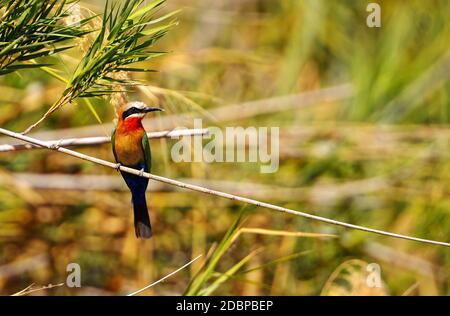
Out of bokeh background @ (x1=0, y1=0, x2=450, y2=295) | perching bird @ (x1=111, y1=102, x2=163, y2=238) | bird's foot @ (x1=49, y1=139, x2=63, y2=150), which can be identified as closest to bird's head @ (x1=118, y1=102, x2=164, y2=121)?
perching bird @ (x1=111, y1=102, x2=163, y2=238)

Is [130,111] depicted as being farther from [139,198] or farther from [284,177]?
[284,177]

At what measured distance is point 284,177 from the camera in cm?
256

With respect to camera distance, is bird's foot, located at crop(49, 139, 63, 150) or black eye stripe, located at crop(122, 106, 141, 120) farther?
black eye stripe, located at crop(122, 106, 141, 120)

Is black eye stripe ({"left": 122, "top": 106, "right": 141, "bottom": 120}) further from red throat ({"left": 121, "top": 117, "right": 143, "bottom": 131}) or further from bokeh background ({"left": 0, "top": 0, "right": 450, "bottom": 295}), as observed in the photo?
bokeh background ({"left": 0, "top": 0, "right": 450, "bottom": 295})

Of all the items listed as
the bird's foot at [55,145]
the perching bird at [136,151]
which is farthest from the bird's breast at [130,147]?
the bird's foot at [55,145]

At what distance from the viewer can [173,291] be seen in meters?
2.20

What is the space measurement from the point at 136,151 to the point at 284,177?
1.24 metres

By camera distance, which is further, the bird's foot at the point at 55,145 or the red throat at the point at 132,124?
the red throat at the point at 132,124

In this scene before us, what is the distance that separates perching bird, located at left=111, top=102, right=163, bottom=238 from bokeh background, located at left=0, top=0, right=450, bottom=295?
0.34 m

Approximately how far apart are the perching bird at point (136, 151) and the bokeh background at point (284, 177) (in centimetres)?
34

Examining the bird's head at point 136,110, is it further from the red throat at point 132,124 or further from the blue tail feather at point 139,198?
the blue tail feather at point 139,198

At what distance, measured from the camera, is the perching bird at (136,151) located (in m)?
1.28

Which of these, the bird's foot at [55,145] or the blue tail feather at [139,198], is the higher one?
the bird's foot at [55,145]

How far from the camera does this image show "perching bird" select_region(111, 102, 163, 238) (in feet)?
4.20
